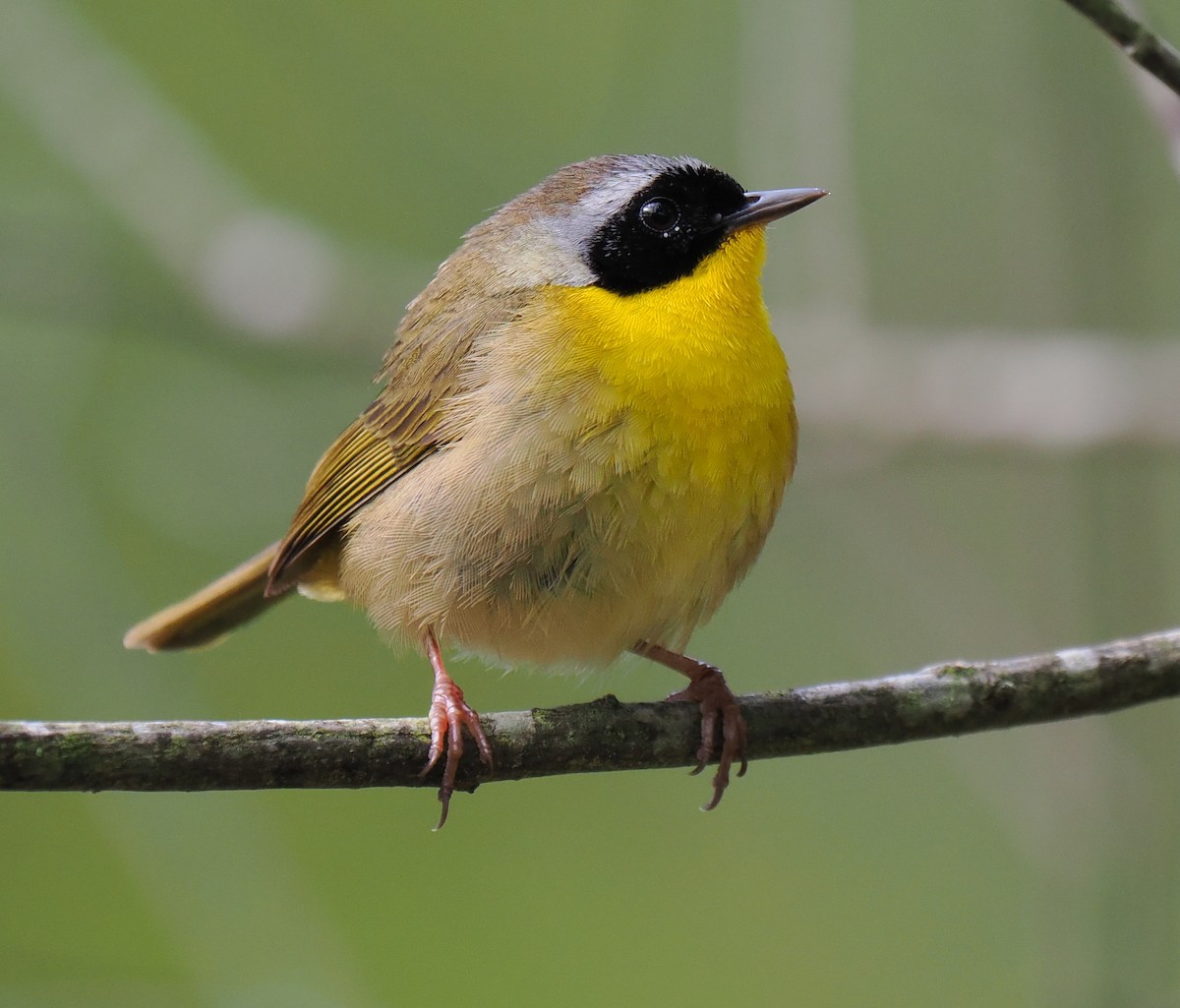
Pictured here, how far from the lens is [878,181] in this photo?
820cm

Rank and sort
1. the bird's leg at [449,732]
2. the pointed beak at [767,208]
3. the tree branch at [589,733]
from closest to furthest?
the tree branch at [589,733] → the bird's leg at [449,732] → the pointed beak at [767,208]

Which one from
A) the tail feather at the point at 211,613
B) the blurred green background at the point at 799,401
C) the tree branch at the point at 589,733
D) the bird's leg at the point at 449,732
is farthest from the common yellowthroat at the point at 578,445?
the blurred green background at the point at 799,401

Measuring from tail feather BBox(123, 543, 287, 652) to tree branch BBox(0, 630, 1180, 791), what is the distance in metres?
1.95

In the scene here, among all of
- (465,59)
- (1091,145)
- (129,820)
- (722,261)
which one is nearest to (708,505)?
(722,261)

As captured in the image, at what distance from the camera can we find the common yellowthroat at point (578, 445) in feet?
12.0

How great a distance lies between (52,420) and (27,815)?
6.07ft

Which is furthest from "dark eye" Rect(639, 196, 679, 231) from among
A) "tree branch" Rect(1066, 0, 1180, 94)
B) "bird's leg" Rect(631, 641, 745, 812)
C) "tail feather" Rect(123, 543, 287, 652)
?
"tail feather" Rect(123, 543, 287, 652)

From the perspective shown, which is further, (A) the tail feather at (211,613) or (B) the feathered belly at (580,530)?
(A) the tail feather at (211,613)

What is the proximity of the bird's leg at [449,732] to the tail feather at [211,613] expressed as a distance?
1.64 meters

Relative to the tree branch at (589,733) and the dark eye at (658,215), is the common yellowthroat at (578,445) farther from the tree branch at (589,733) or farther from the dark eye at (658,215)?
the tree branch at (589,733)

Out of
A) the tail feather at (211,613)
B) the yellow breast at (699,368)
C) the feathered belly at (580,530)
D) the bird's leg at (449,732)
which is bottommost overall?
the tail feather at (211,613)

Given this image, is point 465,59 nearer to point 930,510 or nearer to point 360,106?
point 360,106

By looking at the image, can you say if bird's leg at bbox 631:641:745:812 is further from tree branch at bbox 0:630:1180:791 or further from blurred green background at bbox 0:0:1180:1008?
blurred green background at bbox 0:0:1180:1008

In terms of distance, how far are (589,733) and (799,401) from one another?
163 inches
